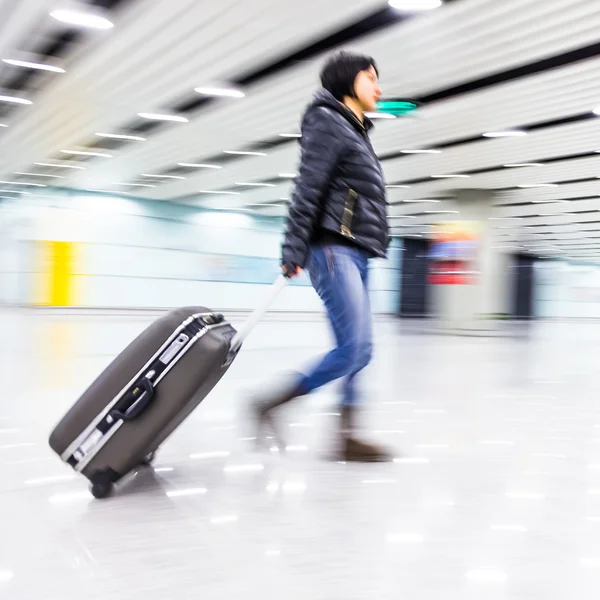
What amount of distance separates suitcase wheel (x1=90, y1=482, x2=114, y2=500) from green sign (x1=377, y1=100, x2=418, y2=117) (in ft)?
29.7

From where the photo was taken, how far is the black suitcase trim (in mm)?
2250

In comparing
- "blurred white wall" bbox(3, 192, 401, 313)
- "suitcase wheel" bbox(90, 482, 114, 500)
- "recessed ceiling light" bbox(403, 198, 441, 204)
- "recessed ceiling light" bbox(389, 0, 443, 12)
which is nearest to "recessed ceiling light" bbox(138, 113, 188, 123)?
"recessed ceiling light" bbox(389, 0, 443, 12)

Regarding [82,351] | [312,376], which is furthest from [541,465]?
[82,351]

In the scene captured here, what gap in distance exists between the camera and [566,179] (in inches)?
647

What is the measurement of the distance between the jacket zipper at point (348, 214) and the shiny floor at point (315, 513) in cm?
99

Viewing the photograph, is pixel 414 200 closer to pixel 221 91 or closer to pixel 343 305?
pixel 221 91

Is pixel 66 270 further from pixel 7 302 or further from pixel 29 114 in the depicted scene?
pixel 29 114

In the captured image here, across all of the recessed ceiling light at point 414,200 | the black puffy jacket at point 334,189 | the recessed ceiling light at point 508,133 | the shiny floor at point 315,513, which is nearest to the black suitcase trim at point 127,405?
the shiny floor at point 315,513

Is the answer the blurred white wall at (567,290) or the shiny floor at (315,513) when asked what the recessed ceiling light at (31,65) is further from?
the blurred white wall at (567,290)

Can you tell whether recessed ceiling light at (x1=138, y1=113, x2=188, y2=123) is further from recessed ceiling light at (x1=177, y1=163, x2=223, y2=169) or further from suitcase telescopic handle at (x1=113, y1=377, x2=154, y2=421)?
suitcase telescopic handle at (x1=113, y1=377, x2=154, y2=421)

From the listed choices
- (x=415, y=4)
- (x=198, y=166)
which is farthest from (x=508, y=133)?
(x=198, y=166)

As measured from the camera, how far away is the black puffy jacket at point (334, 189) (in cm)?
271

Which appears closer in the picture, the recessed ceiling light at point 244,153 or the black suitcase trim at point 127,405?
the black suitcase trim at point 127,405

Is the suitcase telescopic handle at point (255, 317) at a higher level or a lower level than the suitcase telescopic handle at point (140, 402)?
higher
